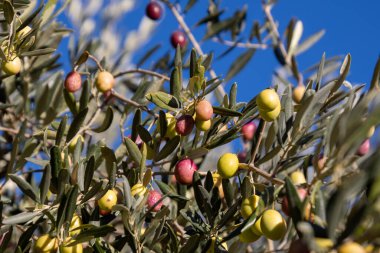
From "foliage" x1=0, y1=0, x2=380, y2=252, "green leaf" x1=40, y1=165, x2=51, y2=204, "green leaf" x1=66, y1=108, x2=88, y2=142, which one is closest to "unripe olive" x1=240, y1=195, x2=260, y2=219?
"foliage" x1=0, y1=0, x2=380, y2=252

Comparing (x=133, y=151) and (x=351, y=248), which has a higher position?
(x=351, y=248)

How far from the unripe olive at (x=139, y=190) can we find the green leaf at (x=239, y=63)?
147 cm

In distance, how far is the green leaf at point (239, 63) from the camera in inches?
115

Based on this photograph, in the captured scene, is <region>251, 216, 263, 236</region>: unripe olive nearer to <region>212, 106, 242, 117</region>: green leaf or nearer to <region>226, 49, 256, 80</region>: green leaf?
<region>212, 106, 242, 117</region>: green leaf

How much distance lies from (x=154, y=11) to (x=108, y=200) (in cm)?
229

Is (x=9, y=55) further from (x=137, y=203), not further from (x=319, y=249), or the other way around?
→ (x=319, y=249)

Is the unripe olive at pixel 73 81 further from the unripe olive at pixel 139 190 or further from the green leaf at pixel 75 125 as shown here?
the unripe olive at pixel 139 190

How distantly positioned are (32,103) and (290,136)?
1427 mm

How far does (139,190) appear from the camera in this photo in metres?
1.50

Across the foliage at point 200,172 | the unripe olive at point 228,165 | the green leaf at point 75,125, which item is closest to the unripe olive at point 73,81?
the foliage at point 200,172

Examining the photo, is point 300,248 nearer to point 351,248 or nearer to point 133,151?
point 351,248

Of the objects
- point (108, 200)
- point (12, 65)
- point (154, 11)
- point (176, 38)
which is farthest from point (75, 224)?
point (154, 11)

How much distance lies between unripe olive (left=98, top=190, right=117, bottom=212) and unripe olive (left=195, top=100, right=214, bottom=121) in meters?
0.28

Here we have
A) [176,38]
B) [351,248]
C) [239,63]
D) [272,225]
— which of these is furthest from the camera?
[176,38]
